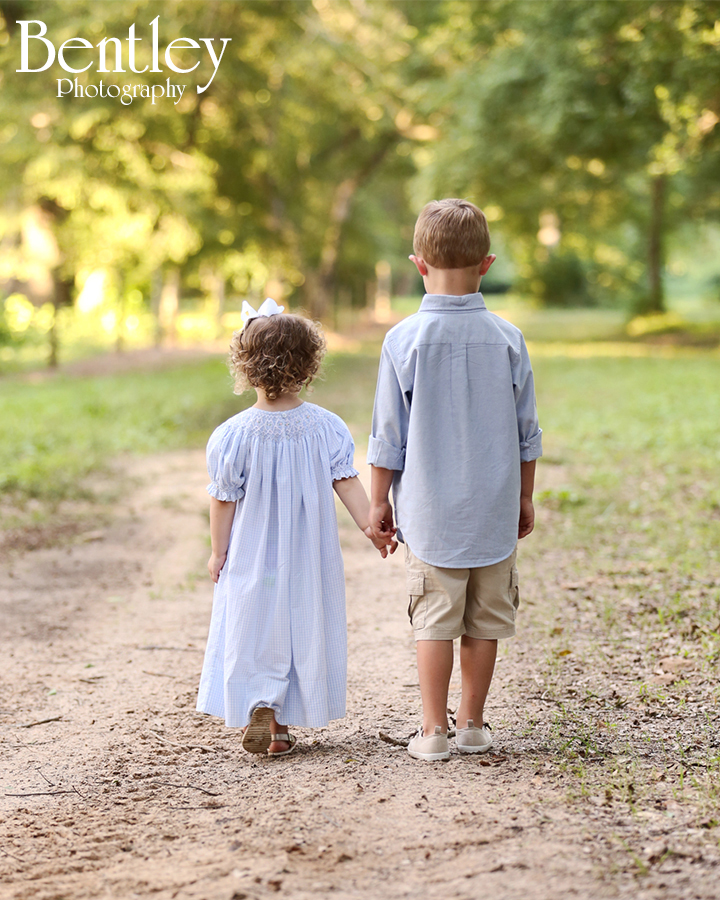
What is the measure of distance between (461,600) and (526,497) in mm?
408

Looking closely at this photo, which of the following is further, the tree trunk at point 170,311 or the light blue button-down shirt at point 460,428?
the tree trunk at point 170,311

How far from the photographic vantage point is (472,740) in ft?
10.4

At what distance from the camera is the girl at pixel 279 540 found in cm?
320

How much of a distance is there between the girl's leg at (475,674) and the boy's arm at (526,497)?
38 cm

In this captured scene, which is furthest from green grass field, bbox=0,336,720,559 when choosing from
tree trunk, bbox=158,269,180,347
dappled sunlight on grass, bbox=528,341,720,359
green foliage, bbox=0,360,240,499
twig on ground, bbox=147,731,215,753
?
tree trunk, bbox=158,269,180,347

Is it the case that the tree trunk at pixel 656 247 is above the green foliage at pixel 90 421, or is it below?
above

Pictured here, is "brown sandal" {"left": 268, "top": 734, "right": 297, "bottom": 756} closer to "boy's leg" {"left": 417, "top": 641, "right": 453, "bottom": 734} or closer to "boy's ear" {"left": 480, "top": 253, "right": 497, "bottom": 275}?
"boy's leg" {"left": 417, "top": 641, "right": 453, "bottom": 734}

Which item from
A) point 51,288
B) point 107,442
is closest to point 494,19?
point 51,288

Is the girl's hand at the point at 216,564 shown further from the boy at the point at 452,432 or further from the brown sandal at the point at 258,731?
the boy at the point at 452,432

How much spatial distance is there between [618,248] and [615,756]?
154ft

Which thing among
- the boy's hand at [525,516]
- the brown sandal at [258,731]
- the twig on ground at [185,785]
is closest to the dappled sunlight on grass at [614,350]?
the boy's hand at [525,516]

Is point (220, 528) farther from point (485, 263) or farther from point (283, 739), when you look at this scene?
point (485, 263)

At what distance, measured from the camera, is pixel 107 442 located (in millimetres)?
10094

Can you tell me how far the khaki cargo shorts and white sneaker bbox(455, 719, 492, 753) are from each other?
12.4 inches
